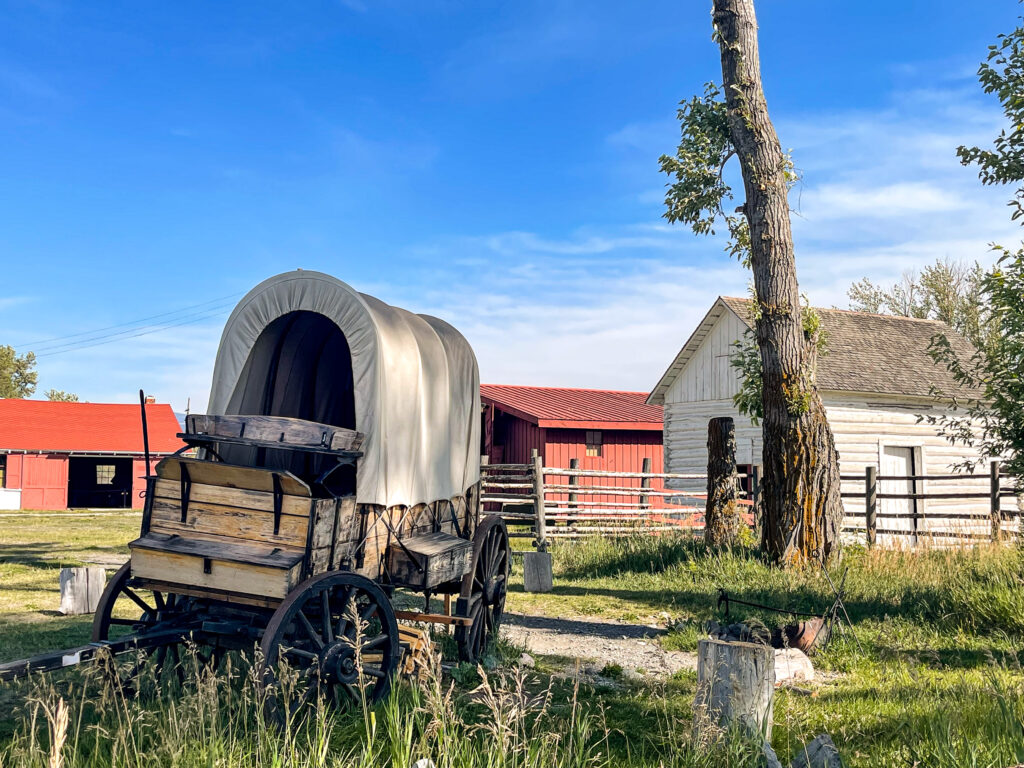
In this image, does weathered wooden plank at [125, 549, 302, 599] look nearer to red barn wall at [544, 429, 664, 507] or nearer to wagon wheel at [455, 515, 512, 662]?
wagon wheel at [455, 515, 512, 662]

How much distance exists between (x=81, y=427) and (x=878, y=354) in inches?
1298

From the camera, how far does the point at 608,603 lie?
1137 cm

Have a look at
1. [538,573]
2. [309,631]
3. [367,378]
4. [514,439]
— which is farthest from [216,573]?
[514,439]

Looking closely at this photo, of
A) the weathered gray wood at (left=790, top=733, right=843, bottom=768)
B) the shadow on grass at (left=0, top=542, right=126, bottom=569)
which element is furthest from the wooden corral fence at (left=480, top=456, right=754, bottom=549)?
the weathered gray wood at (left=790, top=733, right=843, bottom=768)

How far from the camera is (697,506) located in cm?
2366

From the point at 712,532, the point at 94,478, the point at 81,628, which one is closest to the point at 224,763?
the point at 81,628

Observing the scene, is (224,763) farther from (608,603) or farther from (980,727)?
(608,603)

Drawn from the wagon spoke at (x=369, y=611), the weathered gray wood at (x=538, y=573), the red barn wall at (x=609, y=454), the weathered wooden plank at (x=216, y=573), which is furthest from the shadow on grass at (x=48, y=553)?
the red barn wall at (x=609, y=454)

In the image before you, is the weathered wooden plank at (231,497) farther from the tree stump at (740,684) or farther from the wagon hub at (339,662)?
the tree stump at (740,684)

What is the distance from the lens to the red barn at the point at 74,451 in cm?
3525

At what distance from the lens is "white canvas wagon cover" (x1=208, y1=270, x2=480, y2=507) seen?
20.2 ft

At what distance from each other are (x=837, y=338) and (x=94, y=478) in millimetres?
33108

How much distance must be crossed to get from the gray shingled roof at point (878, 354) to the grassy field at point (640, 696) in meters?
10.4

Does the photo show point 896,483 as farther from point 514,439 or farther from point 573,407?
point 514,439
